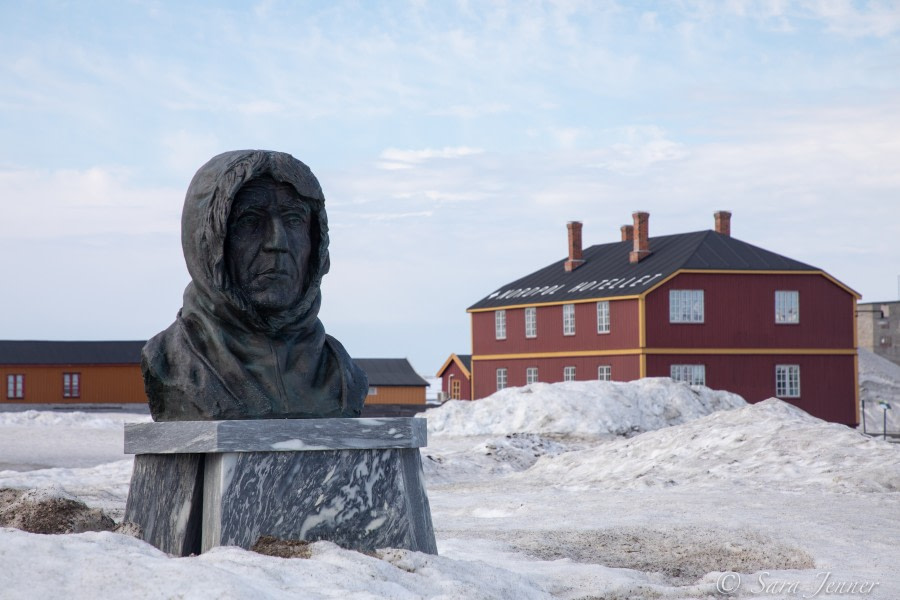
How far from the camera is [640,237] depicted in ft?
143

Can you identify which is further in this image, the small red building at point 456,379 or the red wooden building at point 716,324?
the small red building at point 456,379

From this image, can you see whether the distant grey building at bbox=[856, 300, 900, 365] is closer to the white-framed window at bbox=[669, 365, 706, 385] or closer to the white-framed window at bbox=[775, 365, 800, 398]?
the white-framed window at bbox=[775, 365, 800, 398]

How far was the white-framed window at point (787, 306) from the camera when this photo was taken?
40219 millimetres

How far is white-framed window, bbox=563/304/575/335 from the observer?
4259 centimetres

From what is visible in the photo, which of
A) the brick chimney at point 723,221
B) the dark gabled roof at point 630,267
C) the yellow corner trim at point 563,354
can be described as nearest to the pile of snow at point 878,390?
the dark gabled roof at point 630,267

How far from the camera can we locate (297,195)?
7207 mm

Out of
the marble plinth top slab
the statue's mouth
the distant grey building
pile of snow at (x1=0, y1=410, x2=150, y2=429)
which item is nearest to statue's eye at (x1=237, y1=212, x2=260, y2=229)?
the statue's mouth

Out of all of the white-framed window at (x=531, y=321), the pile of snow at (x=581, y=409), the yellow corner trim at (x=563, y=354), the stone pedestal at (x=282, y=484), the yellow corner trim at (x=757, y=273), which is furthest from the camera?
the white-framed window at (x=531, y=321)

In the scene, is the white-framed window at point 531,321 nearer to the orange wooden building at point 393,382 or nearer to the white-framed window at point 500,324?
the white-framed window at point 500,324

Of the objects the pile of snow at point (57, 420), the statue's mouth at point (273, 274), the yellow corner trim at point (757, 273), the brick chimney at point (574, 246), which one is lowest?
the pile of snow at point (57, 420)

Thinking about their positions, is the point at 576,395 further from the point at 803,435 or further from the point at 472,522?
the point at 472,522

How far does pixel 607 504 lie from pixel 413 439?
23.2 feet

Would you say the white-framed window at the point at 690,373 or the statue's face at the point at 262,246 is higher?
the statue's face at the point at 262,246

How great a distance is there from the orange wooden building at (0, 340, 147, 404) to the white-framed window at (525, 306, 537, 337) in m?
17.1
